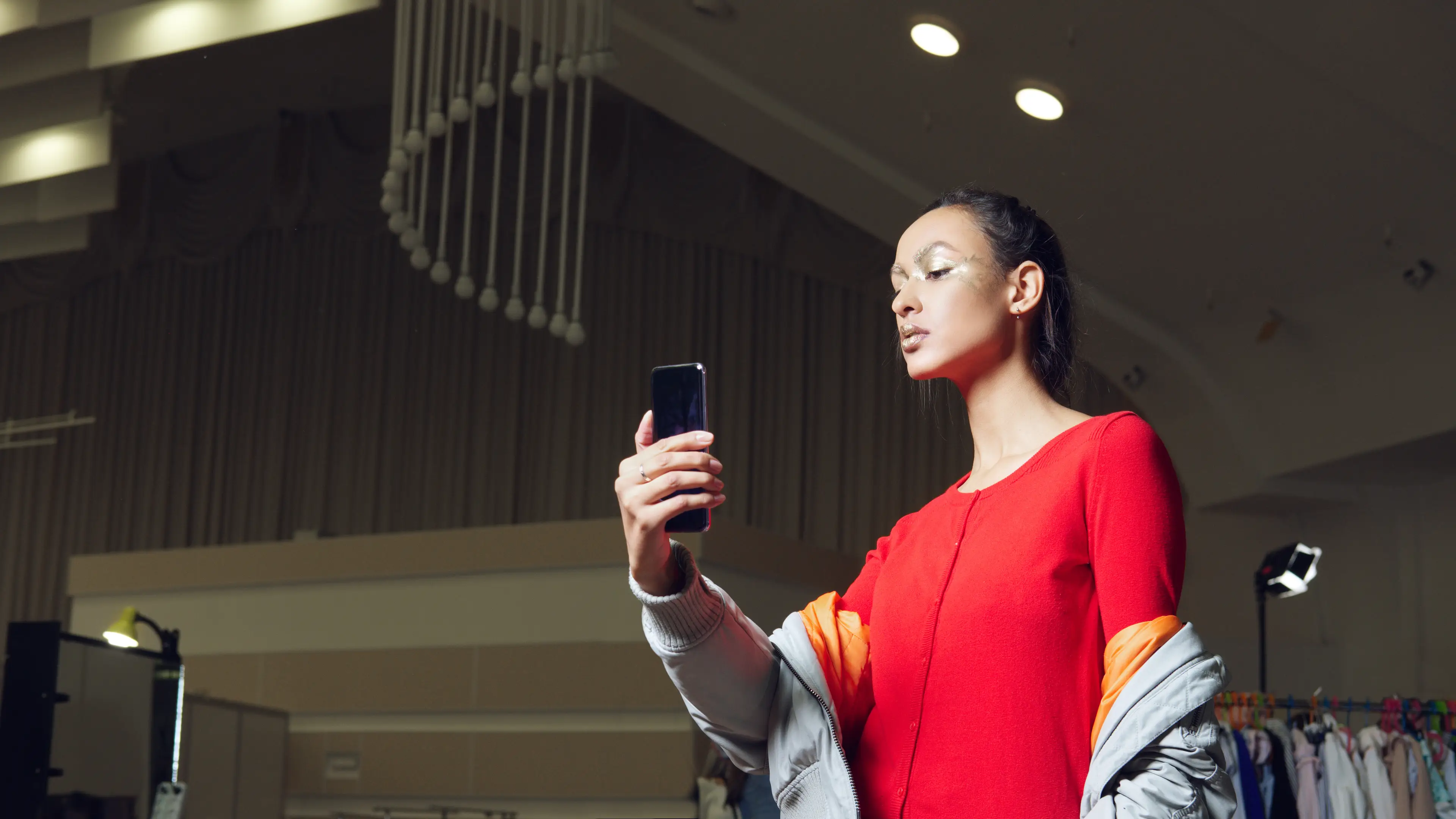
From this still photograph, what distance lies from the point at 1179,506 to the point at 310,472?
10.7 metres

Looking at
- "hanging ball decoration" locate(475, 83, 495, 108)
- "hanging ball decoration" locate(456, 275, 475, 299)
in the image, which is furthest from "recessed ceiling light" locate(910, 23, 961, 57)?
"hanging ball decoration" locate(456, 275, 475, 299)

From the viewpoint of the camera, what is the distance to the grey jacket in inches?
38.5

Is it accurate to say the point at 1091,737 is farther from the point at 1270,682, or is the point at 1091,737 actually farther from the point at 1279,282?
the point at 1270,682

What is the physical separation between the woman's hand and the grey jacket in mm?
39

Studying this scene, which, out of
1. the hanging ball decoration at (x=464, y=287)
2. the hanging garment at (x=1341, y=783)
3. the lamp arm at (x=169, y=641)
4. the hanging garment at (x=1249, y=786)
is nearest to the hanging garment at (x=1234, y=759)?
the hanging garment at (x=1249, y=786)

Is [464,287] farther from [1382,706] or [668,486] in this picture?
[668,486]

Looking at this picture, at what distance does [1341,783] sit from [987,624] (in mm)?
4816

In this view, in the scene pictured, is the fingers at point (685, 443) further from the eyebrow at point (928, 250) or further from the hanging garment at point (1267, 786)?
the hanging garment at point (1267, 786)

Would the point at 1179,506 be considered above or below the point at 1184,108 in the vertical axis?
below

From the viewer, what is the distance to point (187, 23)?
5.45m

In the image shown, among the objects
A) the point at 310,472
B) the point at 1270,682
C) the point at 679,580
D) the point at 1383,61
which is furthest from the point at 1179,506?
the point at 310,472

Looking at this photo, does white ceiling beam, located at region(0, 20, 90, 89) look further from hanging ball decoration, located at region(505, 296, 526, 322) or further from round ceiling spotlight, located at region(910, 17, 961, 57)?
round ceiling spotlight, located at region(910, 17, 961, 57)

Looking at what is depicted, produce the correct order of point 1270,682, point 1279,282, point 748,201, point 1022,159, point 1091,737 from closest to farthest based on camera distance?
point 1091,737
point 1022,159
point 1279,282
point 1270,682
point 748,201

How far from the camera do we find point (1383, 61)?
4133 millimetres
